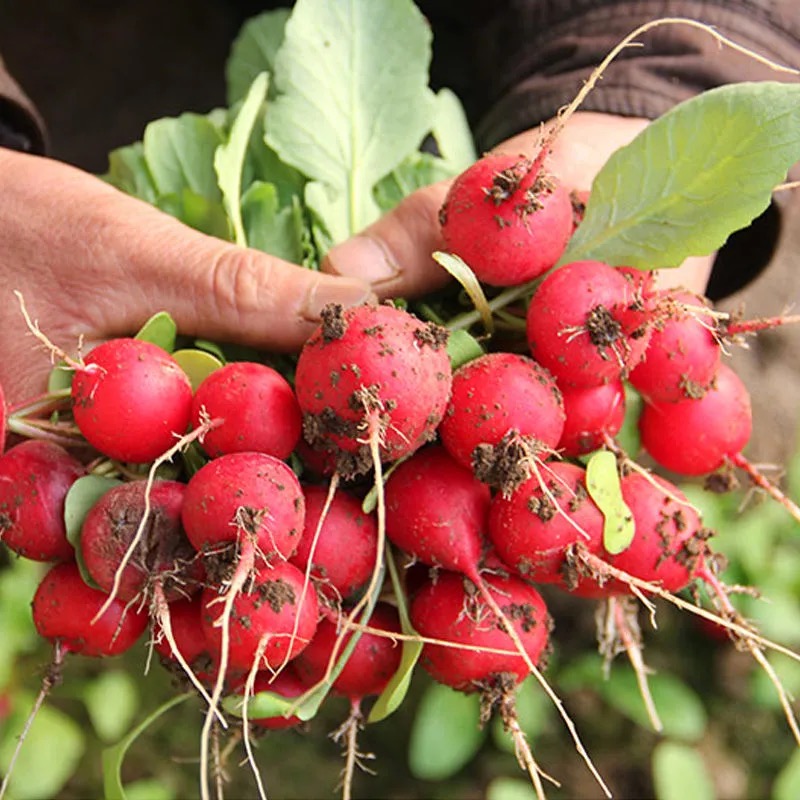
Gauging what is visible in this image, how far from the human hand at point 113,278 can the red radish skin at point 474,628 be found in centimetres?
26

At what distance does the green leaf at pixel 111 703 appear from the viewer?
1.13m

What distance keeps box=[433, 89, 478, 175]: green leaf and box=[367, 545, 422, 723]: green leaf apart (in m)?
0.58

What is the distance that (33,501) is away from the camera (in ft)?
2.33

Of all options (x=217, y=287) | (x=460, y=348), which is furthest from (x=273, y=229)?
(x=460, y=348)

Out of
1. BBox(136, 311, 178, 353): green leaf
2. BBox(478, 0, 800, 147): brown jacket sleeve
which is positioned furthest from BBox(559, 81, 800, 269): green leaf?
BBox(136, 311, 178, 353): green leaf

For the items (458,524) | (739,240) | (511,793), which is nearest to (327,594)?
(458,524)

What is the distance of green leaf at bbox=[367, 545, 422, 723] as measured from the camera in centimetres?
70

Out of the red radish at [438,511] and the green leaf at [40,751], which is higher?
the red radish at [438,511]

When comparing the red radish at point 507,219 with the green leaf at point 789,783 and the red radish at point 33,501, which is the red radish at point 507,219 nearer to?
the red radish at point 33,501

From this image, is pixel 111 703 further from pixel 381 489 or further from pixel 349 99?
pixel 349 99

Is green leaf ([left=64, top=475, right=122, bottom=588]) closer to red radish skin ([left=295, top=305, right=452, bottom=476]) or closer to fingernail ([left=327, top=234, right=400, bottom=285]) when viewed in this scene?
red radish skin ([left=295, top=305, right=452, bottom=476])

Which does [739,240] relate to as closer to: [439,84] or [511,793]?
[439,84]

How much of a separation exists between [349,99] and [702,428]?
535mm

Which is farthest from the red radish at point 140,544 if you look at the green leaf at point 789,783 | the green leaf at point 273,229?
the green leaf at point 789,783
